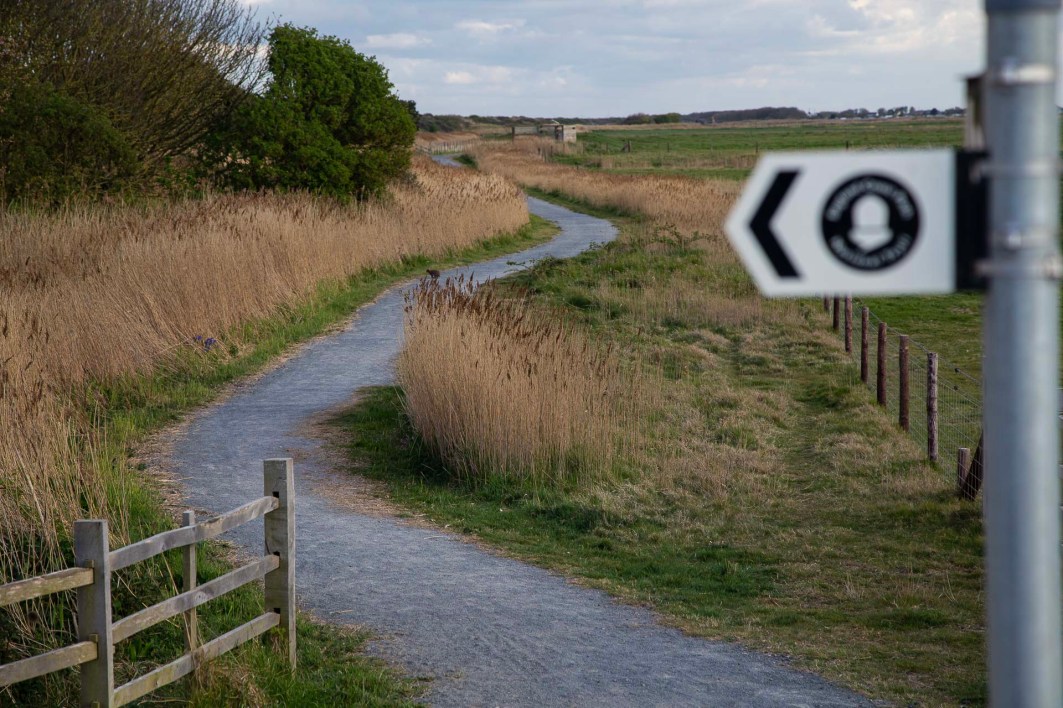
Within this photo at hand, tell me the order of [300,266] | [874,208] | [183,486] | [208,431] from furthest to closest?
[300,266], [208,431], [183,486], [874,208]

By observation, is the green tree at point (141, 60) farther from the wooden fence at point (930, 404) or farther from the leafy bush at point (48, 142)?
the wooden fence at point (930, 404)

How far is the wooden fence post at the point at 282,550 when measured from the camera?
5.55m

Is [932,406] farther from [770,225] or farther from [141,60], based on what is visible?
[141,60]

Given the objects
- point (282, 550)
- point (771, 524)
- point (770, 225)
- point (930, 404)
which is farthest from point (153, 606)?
point (930, 404)

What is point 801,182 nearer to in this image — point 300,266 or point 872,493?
point 872,493

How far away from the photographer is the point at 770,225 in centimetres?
161

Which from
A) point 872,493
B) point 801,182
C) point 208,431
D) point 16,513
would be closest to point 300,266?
point 208,431

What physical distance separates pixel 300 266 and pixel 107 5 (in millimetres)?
8122

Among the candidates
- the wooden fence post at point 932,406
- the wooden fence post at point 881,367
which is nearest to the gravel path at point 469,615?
the wooden fence post at point 932,406

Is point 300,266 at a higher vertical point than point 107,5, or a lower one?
lower

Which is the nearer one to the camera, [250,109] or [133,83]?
[133,83]

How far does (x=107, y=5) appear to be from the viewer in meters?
20.7

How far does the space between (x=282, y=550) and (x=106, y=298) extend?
24.8 ft

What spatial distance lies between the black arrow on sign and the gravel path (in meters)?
4.10
